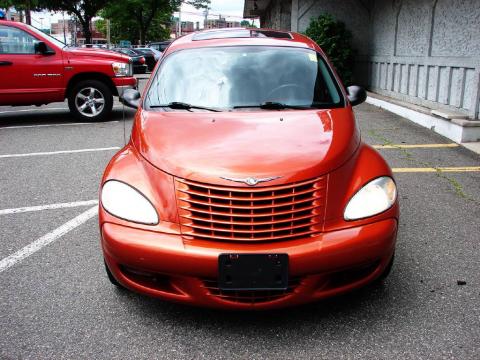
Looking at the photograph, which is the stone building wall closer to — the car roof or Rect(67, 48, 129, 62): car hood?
the car roof

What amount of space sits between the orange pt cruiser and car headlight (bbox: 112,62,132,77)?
7.15 meters

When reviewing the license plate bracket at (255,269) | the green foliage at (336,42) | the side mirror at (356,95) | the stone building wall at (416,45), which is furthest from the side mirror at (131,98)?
the green foliage at (336,42)

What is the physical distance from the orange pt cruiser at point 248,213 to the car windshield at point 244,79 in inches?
16.5

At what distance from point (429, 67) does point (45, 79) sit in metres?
7.43

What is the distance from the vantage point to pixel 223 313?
3.07 meters

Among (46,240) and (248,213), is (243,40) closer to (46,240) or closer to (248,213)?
(248,213)

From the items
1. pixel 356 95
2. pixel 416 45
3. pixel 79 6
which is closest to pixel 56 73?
pixel 356 95

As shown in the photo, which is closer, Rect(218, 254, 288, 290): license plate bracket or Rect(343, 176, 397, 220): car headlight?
Rect(218, 254, 288, 290): license plate bracket

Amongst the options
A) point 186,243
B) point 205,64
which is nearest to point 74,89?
point 205,64

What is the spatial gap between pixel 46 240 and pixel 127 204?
1652 millimetres

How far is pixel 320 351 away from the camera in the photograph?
8.80 feet

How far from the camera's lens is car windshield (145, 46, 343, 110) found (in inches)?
150

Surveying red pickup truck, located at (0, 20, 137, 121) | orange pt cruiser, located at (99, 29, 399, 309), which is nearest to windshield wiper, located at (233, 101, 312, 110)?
orange pt cruiser, located at (99, 29, 399, 309)

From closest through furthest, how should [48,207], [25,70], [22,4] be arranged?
[48,207] < [25,70] < [22,4]
